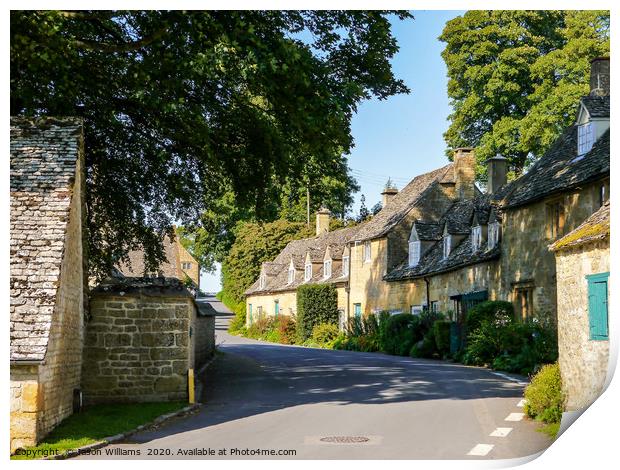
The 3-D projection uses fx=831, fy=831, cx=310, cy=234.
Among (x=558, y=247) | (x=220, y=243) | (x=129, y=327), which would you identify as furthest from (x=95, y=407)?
(x=220, y=243)

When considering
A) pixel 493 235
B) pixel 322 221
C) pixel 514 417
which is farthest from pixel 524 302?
pixel 322 221

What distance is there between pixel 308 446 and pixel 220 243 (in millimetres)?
49797

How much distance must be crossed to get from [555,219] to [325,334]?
19382 mm

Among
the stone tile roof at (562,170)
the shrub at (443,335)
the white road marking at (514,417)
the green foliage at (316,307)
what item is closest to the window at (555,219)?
the stone tile roof at (562,170)

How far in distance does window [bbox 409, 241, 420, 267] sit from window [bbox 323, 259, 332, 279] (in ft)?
30.5

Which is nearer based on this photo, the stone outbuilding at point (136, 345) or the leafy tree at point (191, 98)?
the leafy tree at point (191, 98)

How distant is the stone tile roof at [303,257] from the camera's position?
46.3m

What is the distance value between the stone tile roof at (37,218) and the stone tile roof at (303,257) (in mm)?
29089

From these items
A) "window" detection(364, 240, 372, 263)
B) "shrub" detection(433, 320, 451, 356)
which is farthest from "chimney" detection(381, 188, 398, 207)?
"shrub" detection(433, 320, 451, 356)

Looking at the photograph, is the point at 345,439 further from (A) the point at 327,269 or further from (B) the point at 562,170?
(A) the point at 327,269

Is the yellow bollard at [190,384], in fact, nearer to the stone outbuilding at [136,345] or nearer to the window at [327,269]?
the stone outbuilding at [136,345]

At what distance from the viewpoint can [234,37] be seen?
592 inches

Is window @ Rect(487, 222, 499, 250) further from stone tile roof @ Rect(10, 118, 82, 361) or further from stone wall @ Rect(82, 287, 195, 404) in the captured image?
stone tile roof @ Rect(10, 118, 82, 361)

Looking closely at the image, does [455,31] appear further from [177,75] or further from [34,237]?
[34,237]
